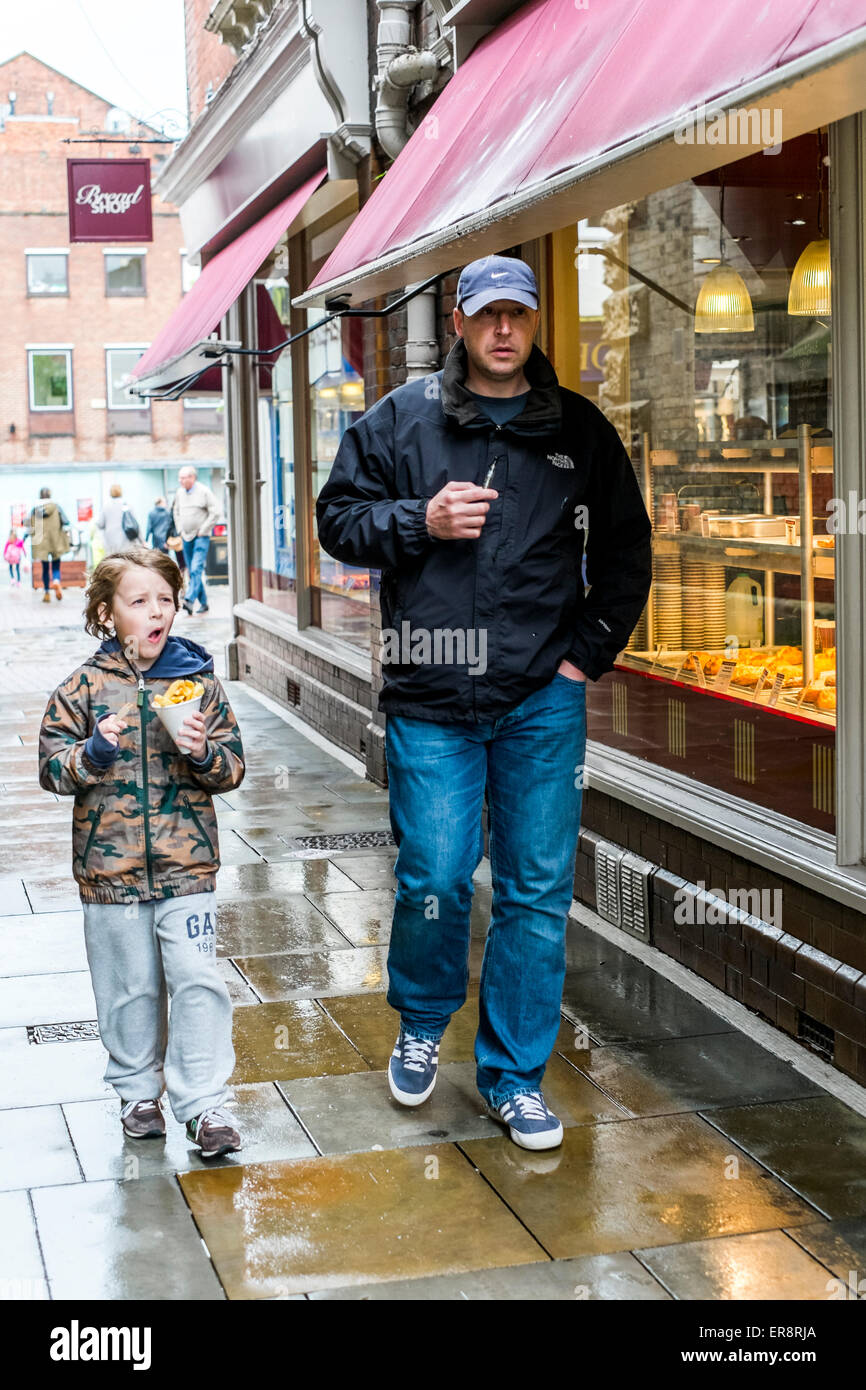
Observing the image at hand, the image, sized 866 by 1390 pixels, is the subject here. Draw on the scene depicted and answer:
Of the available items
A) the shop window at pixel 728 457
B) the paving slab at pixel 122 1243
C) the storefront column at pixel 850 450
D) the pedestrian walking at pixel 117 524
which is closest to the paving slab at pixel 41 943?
the paving slab at pixel 122 1243

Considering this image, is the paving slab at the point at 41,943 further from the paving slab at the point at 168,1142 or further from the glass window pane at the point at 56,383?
the glass window pane at the point at 56,383

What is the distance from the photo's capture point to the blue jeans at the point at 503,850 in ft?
13.7

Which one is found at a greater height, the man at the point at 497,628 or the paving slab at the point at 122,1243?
the man at the point at 497,628

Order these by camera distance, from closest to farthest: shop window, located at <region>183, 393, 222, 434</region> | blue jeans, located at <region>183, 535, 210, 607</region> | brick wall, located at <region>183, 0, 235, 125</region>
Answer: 1. brick wall, located at <region>183, 0, 235, 125</region>
2. blue jeans, located at <region>183, 535, 210, 607</region>
3. shop window, located at <region>183, 393, 222, 434</region>

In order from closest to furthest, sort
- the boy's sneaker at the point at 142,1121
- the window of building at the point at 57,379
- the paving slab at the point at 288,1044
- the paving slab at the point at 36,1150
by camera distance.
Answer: the paving slab at the point at 36,1150 < the boy's sneaker at the point at 142,1121 < the paving slab at the point at 288,1044 < the window of building at the point at 57,379

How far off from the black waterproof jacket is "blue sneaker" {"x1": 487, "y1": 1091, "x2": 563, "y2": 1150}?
1.00 m

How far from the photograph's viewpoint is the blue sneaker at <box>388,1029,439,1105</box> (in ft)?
14.3

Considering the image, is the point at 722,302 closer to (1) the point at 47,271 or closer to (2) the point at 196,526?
(2) the point at 196,526

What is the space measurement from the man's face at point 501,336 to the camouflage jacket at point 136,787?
1.08 m

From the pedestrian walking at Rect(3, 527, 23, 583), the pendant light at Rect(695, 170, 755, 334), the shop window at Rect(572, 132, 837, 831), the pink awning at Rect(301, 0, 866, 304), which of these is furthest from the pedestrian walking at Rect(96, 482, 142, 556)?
the pendant light at Rect(695, 170, 755, 334)

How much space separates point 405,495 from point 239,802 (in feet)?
16.0

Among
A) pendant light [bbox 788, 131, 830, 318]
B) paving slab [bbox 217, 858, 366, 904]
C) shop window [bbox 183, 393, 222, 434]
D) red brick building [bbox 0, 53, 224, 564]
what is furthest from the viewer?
shop window [bbox 183, 393, 222, 434]

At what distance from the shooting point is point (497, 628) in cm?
409

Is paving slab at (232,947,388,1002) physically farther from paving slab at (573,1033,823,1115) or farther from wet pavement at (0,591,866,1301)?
paving slab at (573,1033,823,1115)
